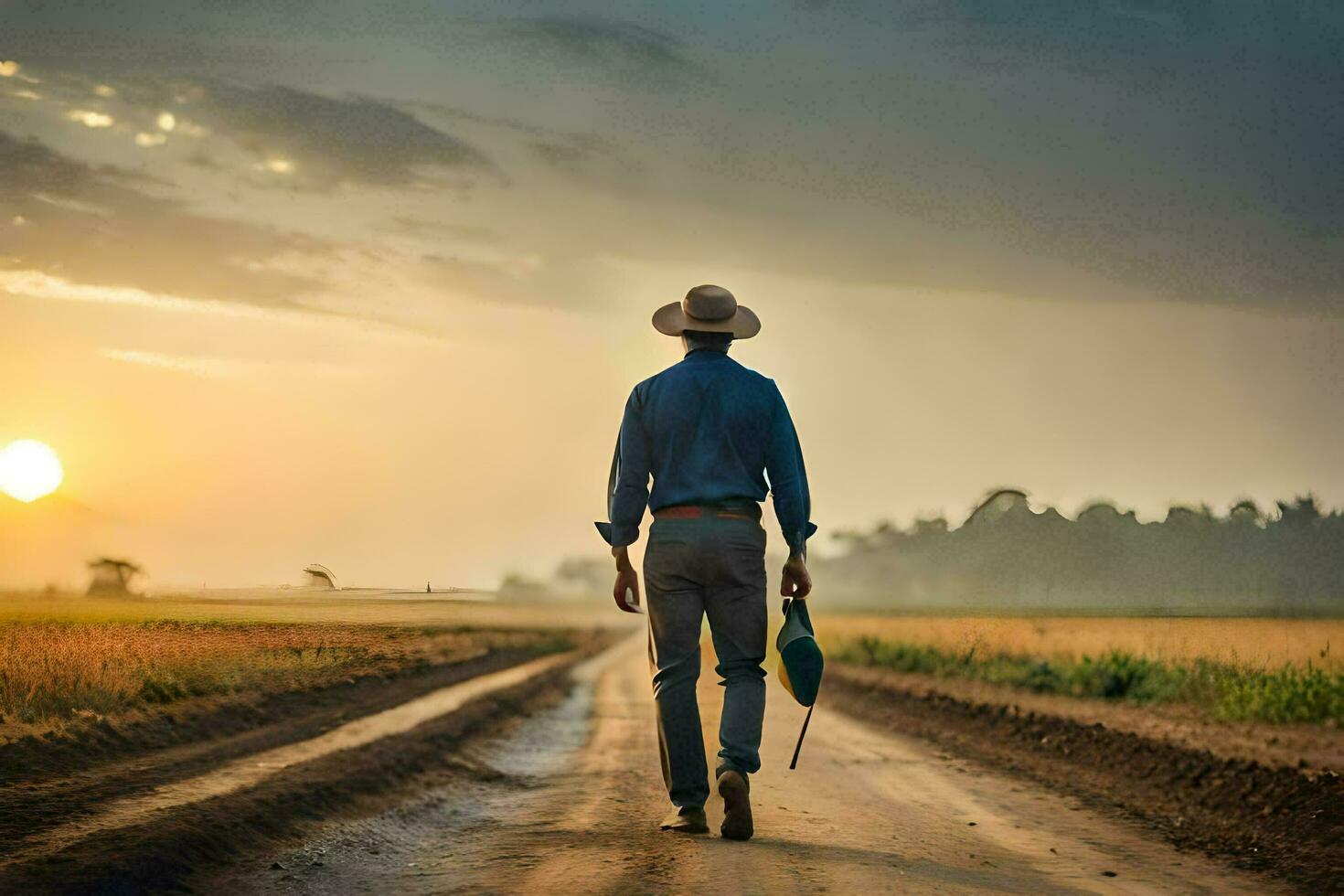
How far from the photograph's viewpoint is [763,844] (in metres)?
6.29

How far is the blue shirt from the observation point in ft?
21.0

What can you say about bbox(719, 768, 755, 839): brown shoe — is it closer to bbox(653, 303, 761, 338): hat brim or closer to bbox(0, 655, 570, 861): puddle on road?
bbox(653, 303, 761, 338): hat brim

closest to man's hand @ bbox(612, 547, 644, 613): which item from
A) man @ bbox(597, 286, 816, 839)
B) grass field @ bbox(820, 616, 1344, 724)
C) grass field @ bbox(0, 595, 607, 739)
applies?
man @ bbox(597, 286, 816, 839)

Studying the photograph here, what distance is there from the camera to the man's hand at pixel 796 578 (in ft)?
21.0

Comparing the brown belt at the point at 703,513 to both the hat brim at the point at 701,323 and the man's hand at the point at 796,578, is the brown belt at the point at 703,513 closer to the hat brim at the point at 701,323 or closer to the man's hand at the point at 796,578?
the man's hand at the point at 796,578

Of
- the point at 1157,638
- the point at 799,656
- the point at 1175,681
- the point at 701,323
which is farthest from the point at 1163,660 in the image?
the point at 701,323

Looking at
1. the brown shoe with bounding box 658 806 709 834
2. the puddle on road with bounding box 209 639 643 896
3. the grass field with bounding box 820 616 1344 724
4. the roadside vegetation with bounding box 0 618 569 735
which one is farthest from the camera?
the grass field with bounding box 820 616 1344 724

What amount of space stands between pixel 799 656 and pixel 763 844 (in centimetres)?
90

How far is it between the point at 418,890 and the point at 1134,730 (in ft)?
33.3

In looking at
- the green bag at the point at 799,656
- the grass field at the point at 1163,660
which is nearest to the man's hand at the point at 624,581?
the green bag at the point at 799,656

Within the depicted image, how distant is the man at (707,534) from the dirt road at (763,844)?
40cm

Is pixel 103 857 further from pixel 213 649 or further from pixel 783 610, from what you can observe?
pixel 213 649

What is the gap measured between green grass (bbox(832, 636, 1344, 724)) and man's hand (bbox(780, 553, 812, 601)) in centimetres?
1061

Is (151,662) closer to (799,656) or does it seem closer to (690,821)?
(690,821)
